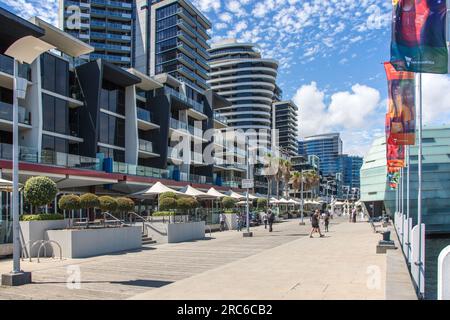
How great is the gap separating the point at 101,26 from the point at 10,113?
80174 millimetres

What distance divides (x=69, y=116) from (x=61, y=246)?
21043mm

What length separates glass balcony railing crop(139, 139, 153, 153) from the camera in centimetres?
4066

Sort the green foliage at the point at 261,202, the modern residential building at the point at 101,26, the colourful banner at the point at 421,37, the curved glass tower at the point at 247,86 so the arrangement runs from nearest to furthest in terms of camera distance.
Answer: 1. the colourful banner at the point at 421,37
2. the green foliage at the point at 261,202
3. the modern residential building at the point at 101,26
4. the curved glass tower at the point at 247,86

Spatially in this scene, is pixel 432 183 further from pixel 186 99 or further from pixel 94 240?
pixel 94 240

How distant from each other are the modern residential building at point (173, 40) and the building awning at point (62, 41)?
209 ft

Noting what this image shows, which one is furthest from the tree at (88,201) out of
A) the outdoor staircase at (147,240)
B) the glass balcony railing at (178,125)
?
the glass balcony railing at (178,125)

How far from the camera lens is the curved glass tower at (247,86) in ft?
481

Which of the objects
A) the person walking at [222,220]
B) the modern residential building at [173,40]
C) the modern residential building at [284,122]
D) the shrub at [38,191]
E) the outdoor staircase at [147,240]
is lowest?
the person walking at [222,220]

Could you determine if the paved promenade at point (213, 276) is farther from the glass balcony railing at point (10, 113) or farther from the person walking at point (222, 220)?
the person walking at point (222, 220)

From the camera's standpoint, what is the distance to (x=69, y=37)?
107 feet

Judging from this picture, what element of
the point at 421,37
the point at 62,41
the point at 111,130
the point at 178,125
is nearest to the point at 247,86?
the point at 178,125

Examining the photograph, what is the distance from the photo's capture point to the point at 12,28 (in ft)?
87.9

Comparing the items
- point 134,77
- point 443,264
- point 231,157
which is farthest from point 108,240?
point 231,157

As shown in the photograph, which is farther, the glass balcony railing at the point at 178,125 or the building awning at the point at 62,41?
the glass balcony railing at the point at 178,125
